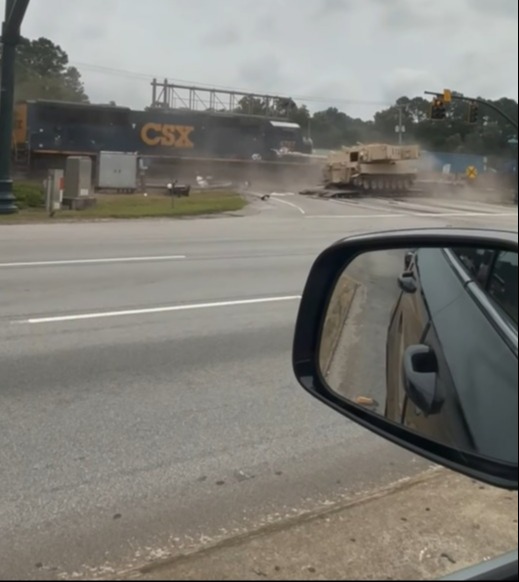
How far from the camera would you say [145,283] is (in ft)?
31.4

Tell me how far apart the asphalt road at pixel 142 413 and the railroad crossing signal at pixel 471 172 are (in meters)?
0.39

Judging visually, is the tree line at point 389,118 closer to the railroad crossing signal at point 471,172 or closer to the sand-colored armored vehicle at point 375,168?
the railroad crossing signal at point 471,172

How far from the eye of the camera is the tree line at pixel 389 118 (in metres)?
4.23

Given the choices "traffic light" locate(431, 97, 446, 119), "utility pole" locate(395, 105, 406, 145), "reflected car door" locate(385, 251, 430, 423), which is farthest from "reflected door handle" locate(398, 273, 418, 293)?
"utility pole" locate(395, 105, 406, 145)

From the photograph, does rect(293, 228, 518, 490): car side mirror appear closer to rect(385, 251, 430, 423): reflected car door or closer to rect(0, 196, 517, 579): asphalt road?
rect(385, 251, 430, 423): reflected car door

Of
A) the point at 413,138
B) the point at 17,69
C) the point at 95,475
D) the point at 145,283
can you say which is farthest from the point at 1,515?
the point at 145,283

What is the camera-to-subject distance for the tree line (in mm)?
4234

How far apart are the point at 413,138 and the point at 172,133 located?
1005 inches

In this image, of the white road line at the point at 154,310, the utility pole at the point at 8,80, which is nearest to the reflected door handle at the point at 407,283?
the utility pole at the point at 8,80

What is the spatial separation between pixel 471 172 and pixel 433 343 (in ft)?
16.8

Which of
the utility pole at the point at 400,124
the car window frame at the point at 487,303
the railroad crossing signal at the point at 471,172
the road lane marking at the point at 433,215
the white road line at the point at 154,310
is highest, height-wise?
the utility pole at the point at 400,124

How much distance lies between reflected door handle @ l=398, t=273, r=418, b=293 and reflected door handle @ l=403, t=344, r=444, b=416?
0.26 meters

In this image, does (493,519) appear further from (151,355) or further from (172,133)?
(172,133)

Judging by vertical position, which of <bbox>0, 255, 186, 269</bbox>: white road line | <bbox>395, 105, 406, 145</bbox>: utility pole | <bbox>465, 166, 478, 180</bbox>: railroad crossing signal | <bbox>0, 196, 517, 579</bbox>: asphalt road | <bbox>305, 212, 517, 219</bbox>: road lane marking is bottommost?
<bbox>0, 196, 517, 579</bbox>: asphalt road
